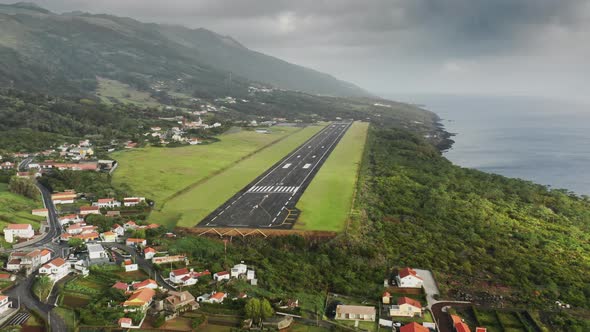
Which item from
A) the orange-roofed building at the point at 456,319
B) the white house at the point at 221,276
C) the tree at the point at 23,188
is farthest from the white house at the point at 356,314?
the tree at the point at 23,188

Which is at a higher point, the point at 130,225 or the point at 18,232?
the point at 130,225

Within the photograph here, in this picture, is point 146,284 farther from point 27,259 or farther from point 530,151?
point 530,151

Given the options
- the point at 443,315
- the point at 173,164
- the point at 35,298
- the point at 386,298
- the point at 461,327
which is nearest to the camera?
the point at 461,327

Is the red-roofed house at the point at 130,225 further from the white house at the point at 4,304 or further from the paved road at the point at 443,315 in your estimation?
the paved road at the point at 443,315

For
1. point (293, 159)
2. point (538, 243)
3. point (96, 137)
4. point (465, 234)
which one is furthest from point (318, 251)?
point (96, 137)

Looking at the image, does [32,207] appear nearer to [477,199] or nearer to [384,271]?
[384,271]

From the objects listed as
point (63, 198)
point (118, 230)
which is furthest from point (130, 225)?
point (63, 198)
